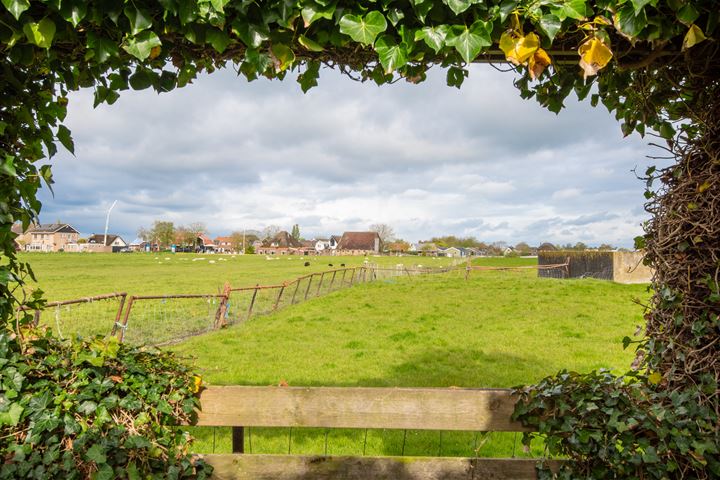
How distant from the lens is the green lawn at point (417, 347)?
5359mm

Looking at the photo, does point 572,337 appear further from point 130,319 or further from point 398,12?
point 130,319

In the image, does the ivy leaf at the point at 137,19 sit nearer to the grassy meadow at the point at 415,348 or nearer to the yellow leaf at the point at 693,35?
the grassy meadow at the point at 415,348

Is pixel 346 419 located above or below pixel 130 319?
above

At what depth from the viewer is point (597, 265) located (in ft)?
88.5

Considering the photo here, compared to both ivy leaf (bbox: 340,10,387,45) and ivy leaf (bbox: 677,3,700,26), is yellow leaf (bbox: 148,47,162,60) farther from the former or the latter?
ivy leaf (bbox: 677,3,700,26)

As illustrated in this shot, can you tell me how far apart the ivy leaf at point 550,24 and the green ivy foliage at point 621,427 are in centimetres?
185

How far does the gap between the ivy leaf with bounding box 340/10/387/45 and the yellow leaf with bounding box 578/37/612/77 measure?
0.92 m

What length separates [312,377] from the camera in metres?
8.15

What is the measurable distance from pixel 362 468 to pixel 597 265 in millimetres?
28483

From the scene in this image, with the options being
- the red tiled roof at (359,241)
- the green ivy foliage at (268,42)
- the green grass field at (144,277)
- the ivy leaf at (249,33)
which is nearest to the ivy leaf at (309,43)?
the green ivy foliage at (268,42)

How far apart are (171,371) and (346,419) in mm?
1040

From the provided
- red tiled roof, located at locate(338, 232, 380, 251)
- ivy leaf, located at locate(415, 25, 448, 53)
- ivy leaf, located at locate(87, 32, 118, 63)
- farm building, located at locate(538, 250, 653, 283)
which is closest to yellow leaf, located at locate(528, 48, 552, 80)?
ivy leaf, located at locate(415, 25, 448, 53)

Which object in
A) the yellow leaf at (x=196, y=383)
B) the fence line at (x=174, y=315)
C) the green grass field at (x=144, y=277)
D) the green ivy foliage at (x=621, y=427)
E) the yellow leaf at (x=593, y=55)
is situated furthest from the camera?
the green grass field at (x=144, y=277)

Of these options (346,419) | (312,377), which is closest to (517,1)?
(346,419)
